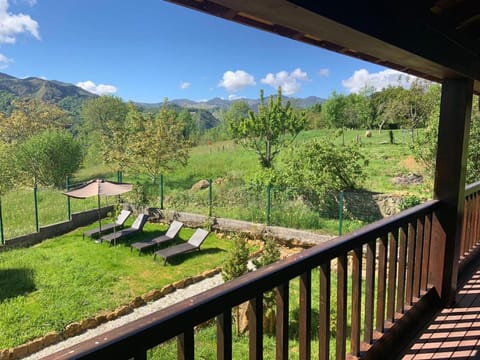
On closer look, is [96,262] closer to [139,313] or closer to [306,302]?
[139,313]

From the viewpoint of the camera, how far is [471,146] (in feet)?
24.6

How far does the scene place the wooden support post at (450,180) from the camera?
98.4 inches

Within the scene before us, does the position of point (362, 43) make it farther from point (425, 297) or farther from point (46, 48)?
point (46, 48)

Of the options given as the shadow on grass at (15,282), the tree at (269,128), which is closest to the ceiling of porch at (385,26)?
the shadow on grass at (15,282)

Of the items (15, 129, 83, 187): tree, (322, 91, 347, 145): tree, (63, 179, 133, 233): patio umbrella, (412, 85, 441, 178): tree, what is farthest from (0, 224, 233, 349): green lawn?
(322, 91, 347, 145): tree

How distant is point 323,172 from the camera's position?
896cm

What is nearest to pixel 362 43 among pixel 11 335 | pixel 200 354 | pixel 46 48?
pixel 200 354

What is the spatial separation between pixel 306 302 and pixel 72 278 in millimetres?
6183

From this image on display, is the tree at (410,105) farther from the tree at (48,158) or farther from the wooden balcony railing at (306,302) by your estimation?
the tree at (48,158)

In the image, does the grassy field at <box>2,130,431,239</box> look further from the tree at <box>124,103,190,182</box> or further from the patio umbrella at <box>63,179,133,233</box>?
the patio umbrella at <box>63,179,133,233</box>

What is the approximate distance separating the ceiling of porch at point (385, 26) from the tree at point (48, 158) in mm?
15509

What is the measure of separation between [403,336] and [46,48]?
2719 inches

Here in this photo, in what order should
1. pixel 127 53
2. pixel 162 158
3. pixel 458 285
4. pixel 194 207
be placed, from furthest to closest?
pixel 127 53, pixel 162 158, pixel 194 207, pixel 458 285

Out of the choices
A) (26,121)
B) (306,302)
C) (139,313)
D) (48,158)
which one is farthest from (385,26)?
(26,121)
